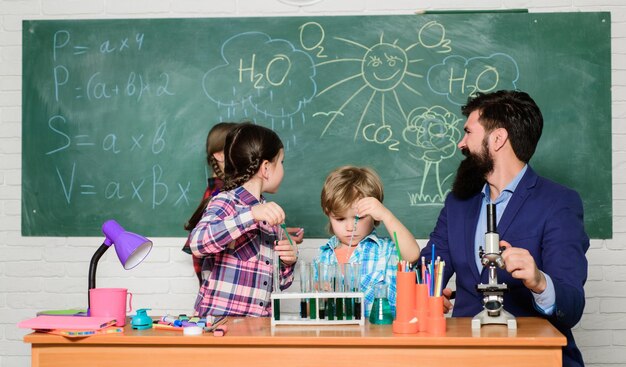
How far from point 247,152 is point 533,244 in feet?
3.31

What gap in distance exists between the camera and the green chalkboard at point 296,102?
3826 millimetres

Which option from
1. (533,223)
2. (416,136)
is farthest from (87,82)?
(533,223)

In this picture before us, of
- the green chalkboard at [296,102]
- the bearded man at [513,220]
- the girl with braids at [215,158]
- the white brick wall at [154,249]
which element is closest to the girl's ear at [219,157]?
the girl with braids at [215,158]

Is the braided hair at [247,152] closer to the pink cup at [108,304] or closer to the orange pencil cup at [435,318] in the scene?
the pink cup at [108,304]

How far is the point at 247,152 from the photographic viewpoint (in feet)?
8.92

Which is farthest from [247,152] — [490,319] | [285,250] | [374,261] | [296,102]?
[296,102]

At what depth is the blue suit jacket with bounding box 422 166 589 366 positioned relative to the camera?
2.25m

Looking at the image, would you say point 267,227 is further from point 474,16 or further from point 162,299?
point 474,16

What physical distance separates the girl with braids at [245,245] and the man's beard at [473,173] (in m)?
0.64

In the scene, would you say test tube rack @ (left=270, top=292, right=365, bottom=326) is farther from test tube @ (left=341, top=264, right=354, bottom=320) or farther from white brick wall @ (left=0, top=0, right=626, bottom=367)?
white brick wall @ (left=0, top=0, right=626, bottom=367)

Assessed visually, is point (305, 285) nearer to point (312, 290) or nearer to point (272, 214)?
point (312, 290)

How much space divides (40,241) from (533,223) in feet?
8.55

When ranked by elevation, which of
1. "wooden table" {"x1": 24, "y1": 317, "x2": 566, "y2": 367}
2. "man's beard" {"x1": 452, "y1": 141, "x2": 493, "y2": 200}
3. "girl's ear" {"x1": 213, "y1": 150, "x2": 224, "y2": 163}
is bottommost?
"wooden table" {"x1": 24, "y1": 317, "x2": 566, "y2": 367}

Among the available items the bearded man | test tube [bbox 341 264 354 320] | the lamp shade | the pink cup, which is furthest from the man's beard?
the pink cup
